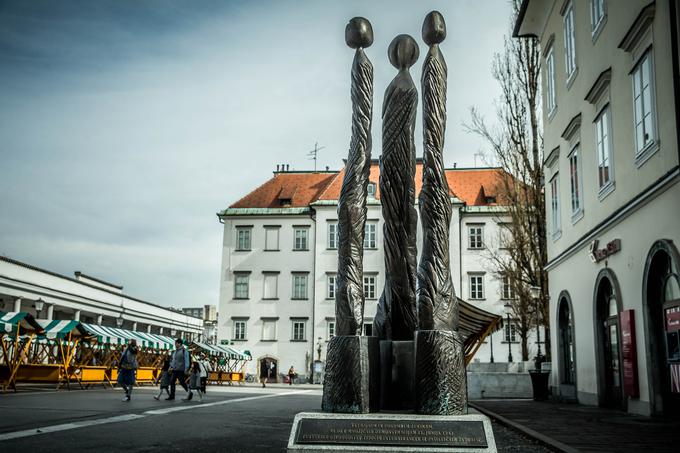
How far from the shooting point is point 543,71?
24.4 m

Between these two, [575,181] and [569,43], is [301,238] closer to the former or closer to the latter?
[575,181]

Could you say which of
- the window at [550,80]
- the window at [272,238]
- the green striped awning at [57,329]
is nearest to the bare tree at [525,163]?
the window at [550,80]

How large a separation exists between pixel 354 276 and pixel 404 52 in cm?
250

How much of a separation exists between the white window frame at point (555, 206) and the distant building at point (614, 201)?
37mm

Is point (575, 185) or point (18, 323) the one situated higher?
point (575, 185)

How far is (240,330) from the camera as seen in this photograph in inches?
2138

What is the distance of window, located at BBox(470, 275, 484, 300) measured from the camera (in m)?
50.5

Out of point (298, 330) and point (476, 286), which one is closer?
point (476, 286)

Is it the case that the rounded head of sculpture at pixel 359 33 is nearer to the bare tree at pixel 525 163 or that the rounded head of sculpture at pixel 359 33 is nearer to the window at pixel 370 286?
the bare tree at pixel 525 163

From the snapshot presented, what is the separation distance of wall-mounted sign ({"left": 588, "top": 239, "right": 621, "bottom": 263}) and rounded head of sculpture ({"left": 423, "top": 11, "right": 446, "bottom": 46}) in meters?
10.5

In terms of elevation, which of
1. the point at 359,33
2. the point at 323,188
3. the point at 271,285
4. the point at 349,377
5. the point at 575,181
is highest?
the point at 323,188

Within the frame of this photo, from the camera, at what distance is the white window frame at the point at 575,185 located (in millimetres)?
19406

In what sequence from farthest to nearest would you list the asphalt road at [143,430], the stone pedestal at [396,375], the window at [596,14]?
1. the window at [596,14]
2. the asphalt road at [143,430]
3. the stone pedestal at [396,375]

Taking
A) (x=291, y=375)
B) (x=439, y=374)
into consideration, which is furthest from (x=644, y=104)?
(x=291, y=375)
